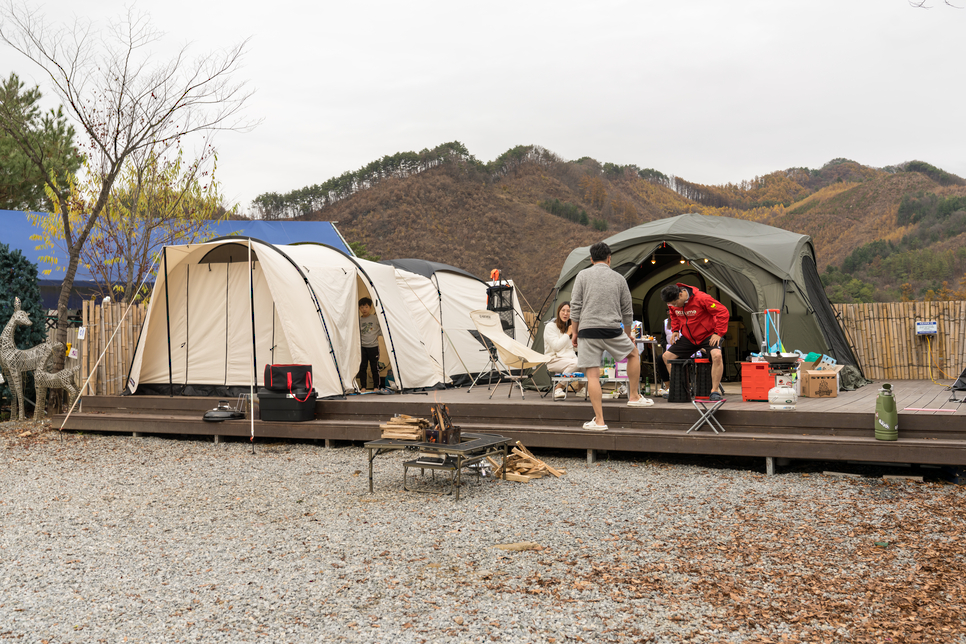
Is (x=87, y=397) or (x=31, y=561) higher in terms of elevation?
(x=87, y=397)

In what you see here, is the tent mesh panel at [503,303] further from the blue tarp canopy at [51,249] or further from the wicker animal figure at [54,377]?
the wicker animal figure at [54,377]

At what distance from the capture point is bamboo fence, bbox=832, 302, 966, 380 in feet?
30.1

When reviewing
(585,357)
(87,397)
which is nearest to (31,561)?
(585,357)

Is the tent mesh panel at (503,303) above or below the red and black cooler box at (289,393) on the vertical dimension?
above

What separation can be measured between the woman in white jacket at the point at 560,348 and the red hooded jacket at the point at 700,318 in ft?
3.64

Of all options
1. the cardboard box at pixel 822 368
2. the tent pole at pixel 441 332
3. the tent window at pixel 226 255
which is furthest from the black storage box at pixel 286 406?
the cardboard box at pixel 822 368

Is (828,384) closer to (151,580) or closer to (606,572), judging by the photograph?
A: (606,572)

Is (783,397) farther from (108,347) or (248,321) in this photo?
(108,347)

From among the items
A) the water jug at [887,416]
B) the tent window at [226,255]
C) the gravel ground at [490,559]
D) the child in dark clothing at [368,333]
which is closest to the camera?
the gravel ground at [490,559]

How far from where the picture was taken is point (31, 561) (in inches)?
140

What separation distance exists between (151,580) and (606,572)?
7.07 feet

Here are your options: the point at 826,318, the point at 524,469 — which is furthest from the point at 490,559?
the point at 826,318

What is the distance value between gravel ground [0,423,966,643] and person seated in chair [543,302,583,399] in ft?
4.98

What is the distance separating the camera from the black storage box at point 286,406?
7.12 meters
